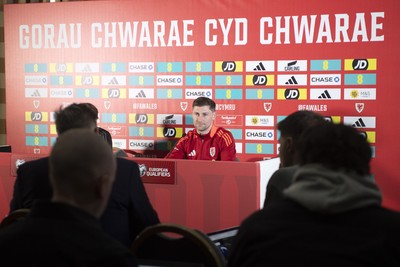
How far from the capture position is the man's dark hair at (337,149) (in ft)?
3.86

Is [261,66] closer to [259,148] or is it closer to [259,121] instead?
[259,121]

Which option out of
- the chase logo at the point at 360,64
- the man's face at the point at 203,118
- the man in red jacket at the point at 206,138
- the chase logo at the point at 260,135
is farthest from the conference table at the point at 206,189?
the chase logo at the point at 360,64

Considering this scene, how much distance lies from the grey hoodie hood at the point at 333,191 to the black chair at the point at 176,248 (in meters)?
0.23

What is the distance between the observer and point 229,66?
5059 mm

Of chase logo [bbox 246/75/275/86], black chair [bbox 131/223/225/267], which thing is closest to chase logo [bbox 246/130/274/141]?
chase logo [bbox 246/75/275/86]

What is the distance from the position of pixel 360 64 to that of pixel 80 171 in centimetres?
411

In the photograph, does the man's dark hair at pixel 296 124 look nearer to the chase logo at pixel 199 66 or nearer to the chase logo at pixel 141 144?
the chase logo at pixel 199 66

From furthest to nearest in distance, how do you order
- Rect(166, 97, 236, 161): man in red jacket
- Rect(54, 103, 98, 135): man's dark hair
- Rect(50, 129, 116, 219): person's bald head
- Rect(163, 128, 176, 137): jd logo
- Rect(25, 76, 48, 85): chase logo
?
1. Rect(25, 76, 48, 85): chase logo
2. Rect(163, 128, 176, 137): jd logo
3. Rect(166, 97, 236, 161): man in red jacket
4. Rect(54, 103, 98, 135): man's dark hair
5. Rect(50, 129, 116, 219): person's bald head

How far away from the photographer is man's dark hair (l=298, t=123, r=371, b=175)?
1.18 meters

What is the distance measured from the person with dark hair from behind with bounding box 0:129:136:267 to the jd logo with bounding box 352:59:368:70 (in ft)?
13.1

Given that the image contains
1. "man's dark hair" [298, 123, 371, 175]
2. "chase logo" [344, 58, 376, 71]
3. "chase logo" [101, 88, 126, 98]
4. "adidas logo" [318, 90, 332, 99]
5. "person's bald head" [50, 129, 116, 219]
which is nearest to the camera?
"person's bald head" [50, 129, 116, 219]

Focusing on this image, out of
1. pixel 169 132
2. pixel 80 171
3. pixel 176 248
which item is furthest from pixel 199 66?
pixel 80 171

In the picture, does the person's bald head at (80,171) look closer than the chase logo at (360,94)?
Yes

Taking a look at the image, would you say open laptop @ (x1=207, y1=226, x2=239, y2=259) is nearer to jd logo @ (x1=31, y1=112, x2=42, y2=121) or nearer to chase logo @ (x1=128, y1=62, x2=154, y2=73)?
chase logo @ (x1=128, y1=62, x2=154, y2=73)
